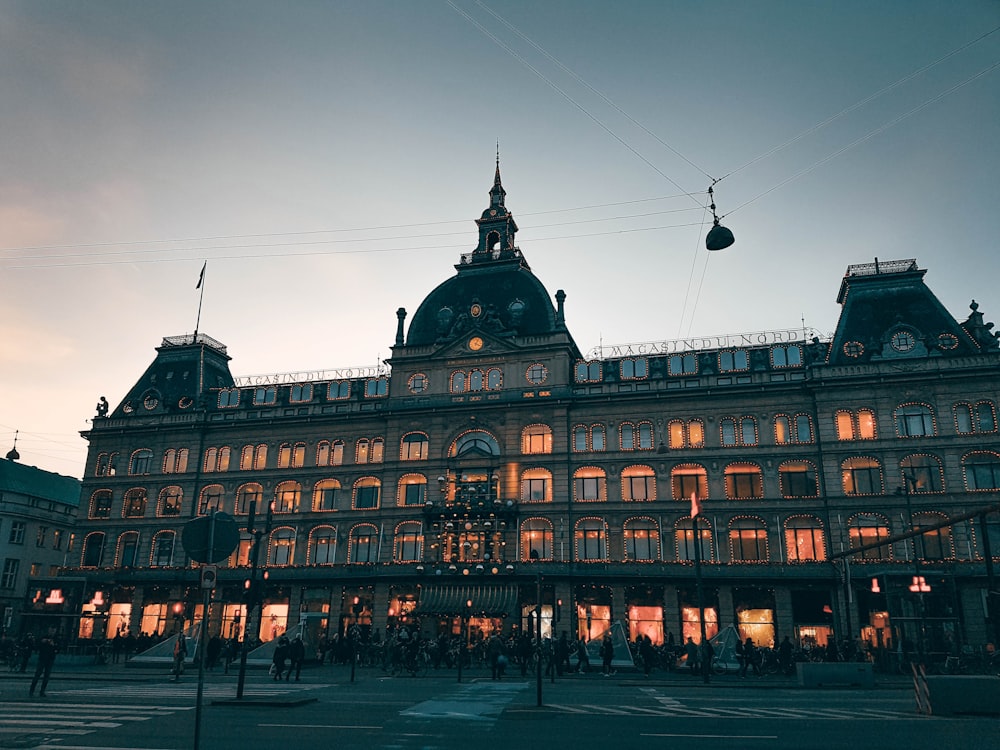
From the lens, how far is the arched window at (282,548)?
57969 mm

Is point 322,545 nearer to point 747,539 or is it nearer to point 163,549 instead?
point 163,549

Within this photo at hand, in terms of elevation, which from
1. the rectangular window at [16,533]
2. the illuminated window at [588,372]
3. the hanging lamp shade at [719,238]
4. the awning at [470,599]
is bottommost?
the awning at [470,599]

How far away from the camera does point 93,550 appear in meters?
62.5

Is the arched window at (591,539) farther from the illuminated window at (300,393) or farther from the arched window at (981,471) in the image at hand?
the illuminated window at (300,393)

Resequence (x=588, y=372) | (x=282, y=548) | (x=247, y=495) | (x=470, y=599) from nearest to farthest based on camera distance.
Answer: (x=470, y=599) < (x=588, y=372) < (x=282, y=548) < (x=247, y=495)

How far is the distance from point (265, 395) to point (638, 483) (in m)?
33.5

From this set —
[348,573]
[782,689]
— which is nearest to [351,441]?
[348,573]

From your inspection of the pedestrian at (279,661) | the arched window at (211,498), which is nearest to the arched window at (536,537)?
the pedestrian at (279,661)

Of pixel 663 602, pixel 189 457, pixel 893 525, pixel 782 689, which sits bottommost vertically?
pixel 782 689

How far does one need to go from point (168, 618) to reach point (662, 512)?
1526 inches

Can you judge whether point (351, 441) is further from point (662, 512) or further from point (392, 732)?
point (392, 732)

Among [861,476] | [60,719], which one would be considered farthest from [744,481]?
[60,719]

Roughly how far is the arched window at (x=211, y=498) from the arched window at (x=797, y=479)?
1705 inches

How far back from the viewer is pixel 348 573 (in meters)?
55.1
